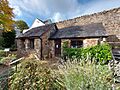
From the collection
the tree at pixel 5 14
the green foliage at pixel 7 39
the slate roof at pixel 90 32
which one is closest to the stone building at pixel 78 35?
the slate roof at pixel 90 32

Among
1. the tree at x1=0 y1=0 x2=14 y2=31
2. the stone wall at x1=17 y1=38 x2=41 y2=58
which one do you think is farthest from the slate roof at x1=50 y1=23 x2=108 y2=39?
the tree at x1=0 y1=0 x2=14 y2=31

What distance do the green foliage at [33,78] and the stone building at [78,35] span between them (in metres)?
9.26

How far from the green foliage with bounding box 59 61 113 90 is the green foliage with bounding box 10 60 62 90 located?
0.37 metres

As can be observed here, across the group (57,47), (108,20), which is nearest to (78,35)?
(108,20)

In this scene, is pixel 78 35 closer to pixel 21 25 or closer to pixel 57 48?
pixel 57 48

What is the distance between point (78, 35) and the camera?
14.8m

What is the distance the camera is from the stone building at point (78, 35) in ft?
46.0

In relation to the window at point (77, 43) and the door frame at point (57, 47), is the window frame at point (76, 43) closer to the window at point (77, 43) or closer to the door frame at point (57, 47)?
the window at point (77, 43)

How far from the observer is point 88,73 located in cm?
398

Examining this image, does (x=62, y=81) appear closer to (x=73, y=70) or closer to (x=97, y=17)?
(x=73, y=70)

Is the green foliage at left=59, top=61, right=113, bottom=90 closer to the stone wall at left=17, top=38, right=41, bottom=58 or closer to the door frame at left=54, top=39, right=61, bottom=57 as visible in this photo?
the stone wall at left=17, top=38, right=41, bottom=58

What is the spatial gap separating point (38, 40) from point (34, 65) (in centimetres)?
1241

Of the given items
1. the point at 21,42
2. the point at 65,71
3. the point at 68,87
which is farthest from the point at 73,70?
the point at 21,42

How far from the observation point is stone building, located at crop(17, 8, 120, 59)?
14031 millimetres
